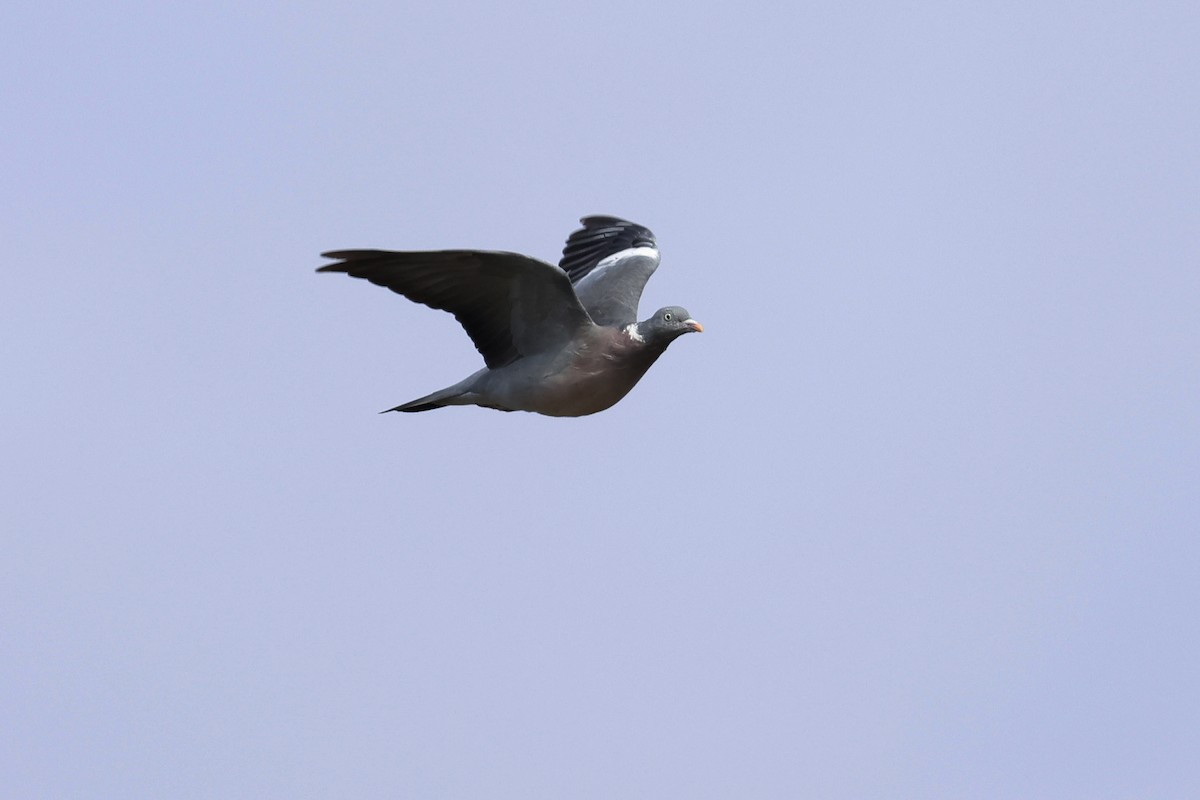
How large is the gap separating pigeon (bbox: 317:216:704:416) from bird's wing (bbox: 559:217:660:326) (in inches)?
22.6

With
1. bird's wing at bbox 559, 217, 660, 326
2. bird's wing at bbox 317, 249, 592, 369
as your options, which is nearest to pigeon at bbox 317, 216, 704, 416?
bird's wing at bbox 317, 249, 592, 369

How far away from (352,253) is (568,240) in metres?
4.47

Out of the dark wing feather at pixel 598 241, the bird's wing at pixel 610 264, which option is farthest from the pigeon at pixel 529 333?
the dark wing feather at pixel 598 241

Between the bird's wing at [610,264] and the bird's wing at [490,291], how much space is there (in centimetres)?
101

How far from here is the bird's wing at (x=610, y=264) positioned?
1232 centimetres

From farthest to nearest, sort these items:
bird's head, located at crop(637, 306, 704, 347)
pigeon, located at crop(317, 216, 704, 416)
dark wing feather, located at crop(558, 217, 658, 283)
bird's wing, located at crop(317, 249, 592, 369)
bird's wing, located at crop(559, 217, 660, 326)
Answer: dark wing feather, located at crop(558, 217, 658, 283) < bird's wing, located at crop(559, 217, 660, 326) < bird's head, located at crop(637, 306, 704, 347) < pigeon, located at crop(317, 216, 704, 416) < bird's wing, located at crop(317, 249, 592, 369)

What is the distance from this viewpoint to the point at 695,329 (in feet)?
36.3

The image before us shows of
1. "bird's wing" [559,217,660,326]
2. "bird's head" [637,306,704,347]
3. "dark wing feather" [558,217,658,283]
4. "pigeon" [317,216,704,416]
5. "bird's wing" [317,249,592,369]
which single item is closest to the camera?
"bird's wing" [317,249,592,369]

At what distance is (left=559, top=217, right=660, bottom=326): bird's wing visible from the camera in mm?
12320

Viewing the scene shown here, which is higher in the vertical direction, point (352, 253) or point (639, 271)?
point (639, 271)

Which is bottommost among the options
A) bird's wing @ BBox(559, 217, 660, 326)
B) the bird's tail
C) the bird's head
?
the bird's tail

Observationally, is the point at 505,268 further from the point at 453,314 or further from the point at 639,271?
the point at 639,271

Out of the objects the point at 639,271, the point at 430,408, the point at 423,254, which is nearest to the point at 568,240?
the point at 639,271

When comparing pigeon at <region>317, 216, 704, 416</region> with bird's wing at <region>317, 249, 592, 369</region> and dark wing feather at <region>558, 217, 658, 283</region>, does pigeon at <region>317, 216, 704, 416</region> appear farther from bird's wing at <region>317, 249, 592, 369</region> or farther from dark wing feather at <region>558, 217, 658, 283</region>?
dark wing feather at <region>558, 217, 658, 283</region>
